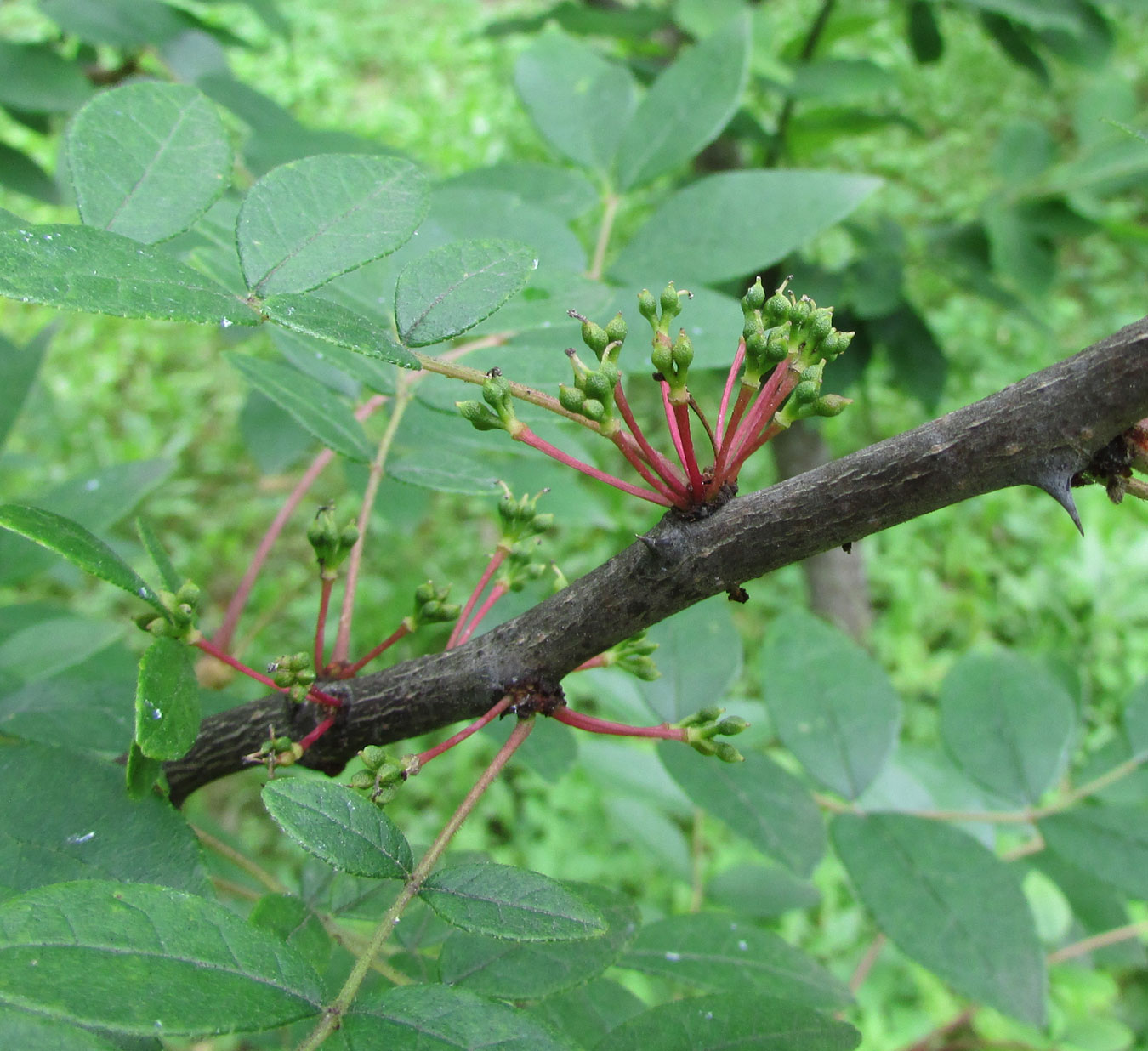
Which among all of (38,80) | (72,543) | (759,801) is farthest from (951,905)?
(38,80)

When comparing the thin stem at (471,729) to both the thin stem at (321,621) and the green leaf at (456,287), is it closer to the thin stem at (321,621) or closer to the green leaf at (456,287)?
the thin stem at (321,621)

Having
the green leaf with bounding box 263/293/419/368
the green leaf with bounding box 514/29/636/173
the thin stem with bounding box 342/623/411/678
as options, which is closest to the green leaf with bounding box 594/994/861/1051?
the thin stem with bounding box 342/623/411/678

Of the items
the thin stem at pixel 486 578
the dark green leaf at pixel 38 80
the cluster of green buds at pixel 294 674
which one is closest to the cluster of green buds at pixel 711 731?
the thin stem at pixel 486 578

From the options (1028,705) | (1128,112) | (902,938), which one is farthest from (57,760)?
(1128,112)

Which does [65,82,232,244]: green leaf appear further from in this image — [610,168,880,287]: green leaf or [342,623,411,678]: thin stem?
[610,168,880,287]: green leaf

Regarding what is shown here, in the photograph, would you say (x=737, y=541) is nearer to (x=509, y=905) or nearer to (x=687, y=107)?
(x=509, y=905)

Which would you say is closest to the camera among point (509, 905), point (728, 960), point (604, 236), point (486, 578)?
point (509, 905)
